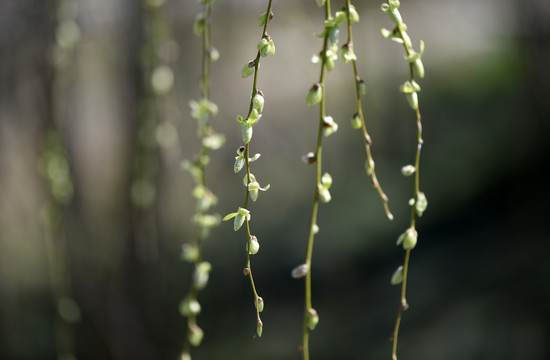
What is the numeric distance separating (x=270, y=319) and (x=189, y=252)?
1856mm

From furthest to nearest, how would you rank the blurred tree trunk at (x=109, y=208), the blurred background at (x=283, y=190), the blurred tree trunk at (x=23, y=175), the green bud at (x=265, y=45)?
the blurred tree trunk at (x=109, y=208)
the blurred background at (x=283, y=190)
the blurred tree trunk at (x=23, y=175)
the green bud at (x=265, y=45)

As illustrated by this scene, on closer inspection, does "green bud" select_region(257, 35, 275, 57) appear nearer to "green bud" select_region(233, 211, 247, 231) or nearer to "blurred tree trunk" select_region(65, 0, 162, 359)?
"green bud" select_region(233, 211, 247, 231)

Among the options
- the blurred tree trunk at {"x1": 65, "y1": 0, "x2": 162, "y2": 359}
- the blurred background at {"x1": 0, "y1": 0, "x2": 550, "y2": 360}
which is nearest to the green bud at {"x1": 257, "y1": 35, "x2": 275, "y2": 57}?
the blurred background at {"x1": 0, "y1": 0, "x2": 550, "y2": 360}

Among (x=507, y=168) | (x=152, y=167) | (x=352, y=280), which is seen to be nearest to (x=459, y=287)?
(x=352, y=280)

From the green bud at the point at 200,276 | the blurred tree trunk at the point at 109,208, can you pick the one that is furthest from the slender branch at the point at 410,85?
the blurred tree trunk at the point at 109,208

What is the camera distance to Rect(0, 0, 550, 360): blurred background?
5.30ft

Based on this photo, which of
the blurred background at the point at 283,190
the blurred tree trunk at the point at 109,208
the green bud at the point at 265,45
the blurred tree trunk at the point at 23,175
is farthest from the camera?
the blurred tree trunk at the point at 109,208

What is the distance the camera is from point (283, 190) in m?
3.00

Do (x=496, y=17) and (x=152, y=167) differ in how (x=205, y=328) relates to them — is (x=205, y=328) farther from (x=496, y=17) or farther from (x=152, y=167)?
(x=496, y=17)

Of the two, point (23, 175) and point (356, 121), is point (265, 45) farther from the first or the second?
point (23, 175)

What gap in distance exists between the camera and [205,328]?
2256mm

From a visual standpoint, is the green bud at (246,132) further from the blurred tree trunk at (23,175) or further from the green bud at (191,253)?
the blurred tree trunk at (23,175)

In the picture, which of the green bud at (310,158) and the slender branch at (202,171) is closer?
the green bud at (310,158)

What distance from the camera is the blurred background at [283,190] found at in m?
1.62
